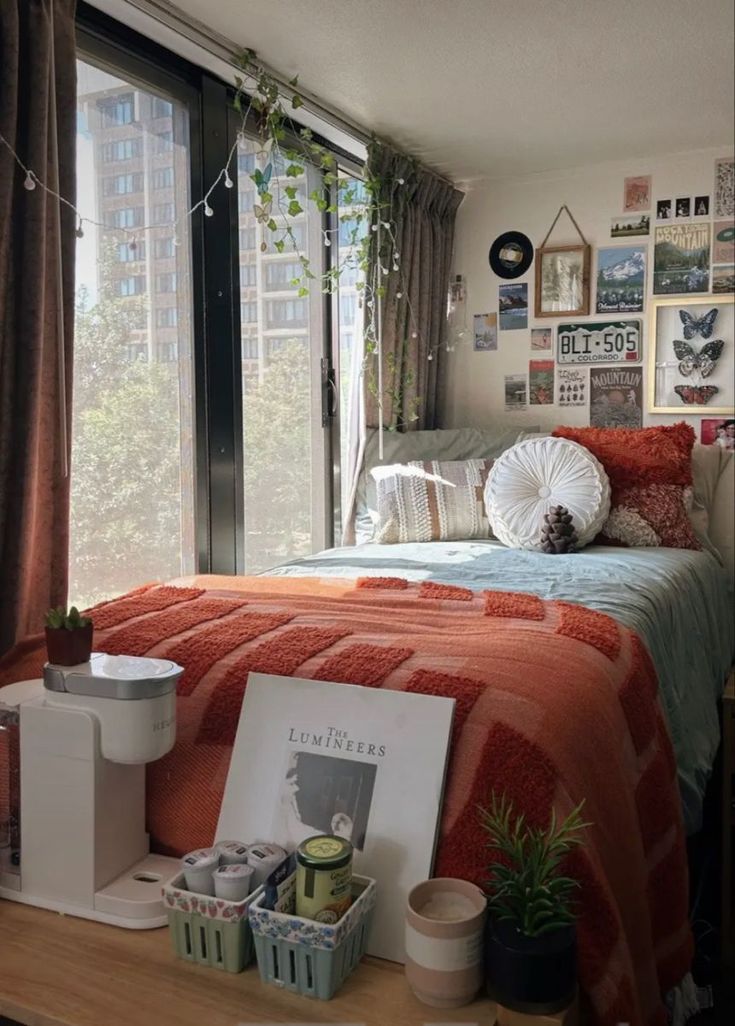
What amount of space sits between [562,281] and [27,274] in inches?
85.5

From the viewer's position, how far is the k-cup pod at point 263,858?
1183 mm

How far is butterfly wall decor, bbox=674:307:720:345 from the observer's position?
3.17 m

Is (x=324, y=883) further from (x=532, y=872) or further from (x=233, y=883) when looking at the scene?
(x=532, y=872)

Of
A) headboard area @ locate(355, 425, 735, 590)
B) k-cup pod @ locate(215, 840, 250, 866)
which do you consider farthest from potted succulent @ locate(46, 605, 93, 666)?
headboard area @ locate(355, 425, 735, 590)

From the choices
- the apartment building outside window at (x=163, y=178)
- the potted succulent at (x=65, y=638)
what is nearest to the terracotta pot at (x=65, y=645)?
the potted succulent at (x=65, y=638)

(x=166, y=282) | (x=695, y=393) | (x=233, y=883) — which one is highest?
(x=166, y=282)

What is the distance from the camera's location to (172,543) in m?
2.47

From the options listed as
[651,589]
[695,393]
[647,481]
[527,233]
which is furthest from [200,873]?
[527,233]

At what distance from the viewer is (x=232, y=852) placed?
1224 mm

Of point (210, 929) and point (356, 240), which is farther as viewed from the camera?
point (356, 240)

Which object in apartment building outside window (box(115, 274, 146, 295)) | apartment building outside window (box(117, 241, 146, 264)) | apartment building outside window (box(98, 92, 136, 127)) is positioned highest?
apartment building outside window (box(98, 92, 136, 127))

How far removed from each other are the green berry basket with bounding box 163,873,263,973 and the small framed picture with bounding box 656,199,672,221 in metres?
2.84

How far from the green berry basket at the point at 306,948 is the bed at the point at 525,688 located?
0.50 ft

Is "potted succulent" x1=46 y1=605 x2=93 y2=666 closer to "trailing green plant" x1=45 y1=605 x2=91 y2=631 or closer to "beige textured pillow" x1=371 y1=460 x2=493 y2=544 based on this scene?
"trailing green plant" x1=45 y1=605 x2=91 y2=631
